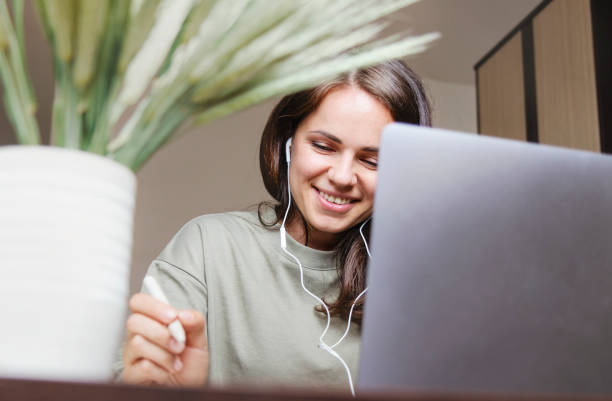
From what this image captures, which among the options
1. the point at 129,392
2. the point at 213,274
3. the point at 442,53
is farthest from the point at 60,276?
the point at 442,53

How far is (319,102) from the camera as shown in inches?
48.2

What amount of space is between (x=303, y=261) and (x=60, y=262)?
0.91 m

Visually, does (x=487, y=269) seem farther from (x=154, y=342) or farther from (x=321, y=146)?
(x=321, y=146)

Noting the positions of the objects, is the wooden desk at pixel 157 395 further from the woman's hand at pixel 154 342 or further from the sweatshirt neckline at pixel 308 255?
the sweatshirt neckline at pixel 308 255

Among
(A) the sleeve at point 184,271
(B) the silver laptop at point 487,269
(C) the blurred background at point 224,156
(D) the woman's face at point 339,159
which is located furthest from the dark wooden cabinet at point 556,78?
(B) the silver laptop at point 487,269

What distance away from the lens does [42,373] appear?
35cm

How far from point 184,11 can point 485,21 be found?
11.0ft

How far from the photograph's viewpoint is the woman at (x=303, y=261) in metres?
1.14

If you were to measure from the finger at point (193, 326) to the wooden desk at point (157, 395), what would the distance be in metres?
0.30

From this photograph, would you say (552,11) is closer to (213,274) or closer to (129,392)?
(213,274)

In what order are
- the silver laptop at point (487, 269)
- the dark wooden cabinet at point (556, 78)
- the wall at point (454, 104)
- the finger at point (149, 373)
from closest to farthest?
the silver laptop at point (487, 269) < the finger at point (149, 373) < the dark wooden cabinet at point (556, 78) < the wall at point (454, 104)

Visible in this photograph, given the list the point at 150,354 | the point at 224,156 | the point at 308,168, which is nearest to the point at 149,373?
the point at 150,354

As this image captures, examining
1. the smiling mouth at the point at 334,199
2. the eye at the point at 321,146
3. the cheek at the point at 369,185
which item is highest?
the eye at the point at 321,146

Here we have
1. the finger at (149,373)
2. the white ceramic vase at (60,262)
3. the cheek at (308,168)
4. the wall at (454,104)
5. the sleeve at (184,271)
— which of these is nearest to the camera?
the white ceramic vase at (60,262)
